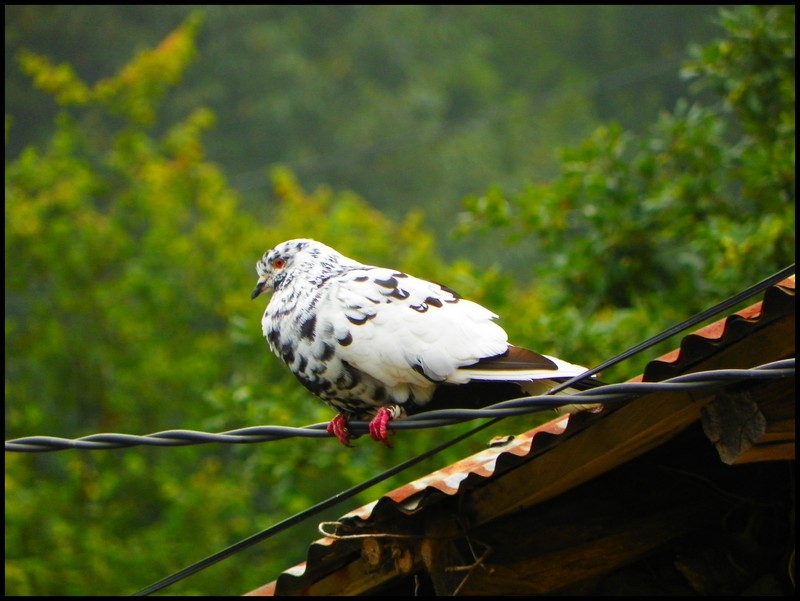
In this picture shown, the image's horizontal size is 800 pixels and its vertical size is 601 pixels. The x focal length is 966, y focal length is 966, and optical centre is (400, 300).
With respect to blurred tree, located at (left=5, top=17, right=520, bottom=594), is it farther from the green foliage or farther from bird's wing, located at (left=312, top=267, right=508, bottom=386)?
bird's wing, located at (left=312, top=267, right=508, bottom=386)

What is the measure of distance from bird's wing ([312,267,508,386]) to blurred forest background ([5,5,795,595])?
2278 millimetres

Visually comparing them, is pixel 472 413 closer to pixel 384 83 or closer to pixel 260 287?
pixel 260 287

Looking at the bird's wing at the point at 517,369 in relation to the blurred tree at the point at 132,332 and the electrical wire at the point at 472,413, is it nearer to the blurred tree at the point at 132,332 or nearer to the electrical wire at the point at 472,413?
the electrical wire at the point at 472,413

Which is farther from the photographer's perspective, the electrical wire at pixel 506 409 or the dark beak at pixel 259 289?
the dark beak at pixel 259 289

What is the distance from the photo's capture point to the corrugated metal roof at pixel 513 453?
2260mm

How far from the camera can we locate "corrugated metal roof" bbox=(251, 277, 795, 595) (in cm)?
226

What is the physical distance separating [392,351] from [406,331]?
0.07m

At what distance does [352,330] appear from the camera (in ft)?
9.03

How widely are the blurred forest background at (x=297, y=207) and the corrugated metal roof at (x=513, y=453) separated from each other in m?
2.39

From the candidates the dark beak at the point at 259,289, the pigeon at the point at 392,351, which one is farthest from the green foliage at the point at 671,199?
the pigeon at the point at 392,351

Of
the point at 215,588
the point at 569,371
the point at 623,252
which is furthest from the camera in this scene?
the point at 215,588

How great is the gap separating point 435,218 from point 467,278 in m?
10.2

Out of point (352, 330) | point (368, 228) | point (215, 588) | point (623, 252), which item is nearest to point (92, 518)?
point (215, 588)

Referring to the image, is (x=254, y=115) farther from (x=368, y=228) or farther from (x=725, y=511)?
(x=725, y=511)
